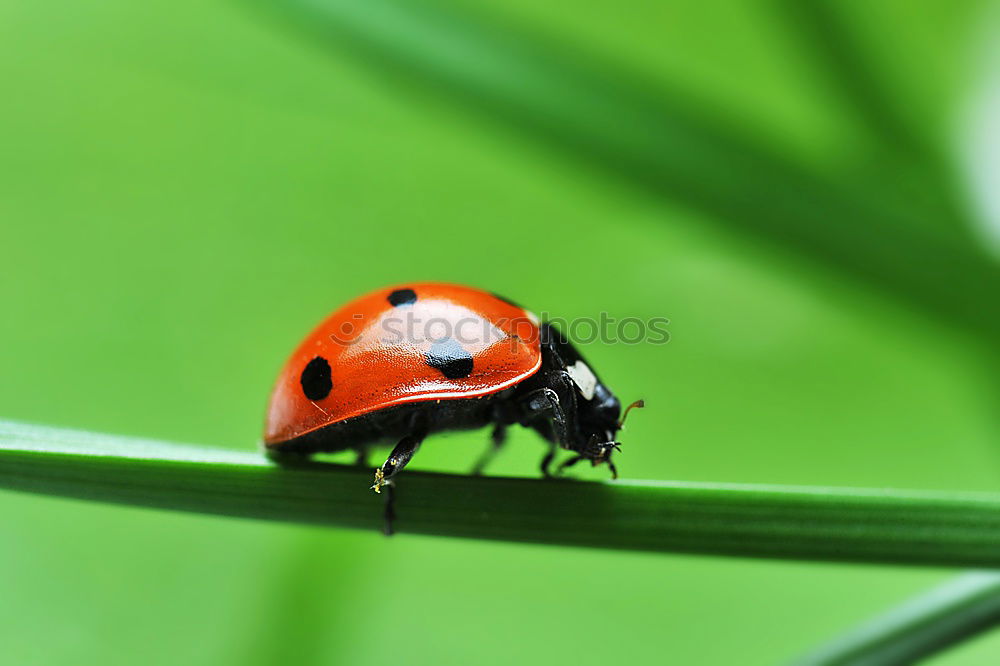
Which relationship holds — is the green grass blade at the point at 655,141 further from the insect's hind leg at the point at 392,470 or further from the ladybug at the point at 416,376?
the insect's hind leg at the point at 392,470

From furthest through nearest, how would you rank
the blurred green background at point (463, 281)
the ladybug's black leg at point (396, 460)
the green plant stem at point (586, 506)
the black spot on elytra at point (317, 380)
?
the blurred green background at point (463, 281), the black spot on elytra at point (317, 380), the ladybug's black leg at point (396, 460), the green plant stem at point (586, 506)

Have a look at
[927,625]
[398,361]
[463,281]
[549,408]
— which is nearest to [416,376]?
[398,361]

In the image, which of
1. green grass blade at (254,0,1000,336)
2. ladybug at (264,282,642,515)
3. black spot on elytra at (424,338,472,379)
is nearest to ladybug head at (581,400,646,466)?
ladybug at (264,282,642,515)

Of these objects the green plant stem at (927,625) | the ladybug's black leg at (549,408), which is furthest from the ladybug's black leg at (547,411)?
the green plant stem at (927,625)

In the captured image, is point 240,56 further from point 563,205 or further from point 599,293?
point 599,293

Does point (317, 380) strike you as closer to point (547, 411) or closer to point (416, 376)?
point (416, 376)

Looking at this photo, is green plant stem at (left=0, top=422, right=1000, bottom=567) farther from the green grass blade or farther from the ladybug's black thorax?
the green grass blade

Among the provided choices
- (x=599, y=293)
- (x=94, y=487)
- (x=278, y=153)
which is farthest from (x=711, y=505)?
(x=278, y=153)
